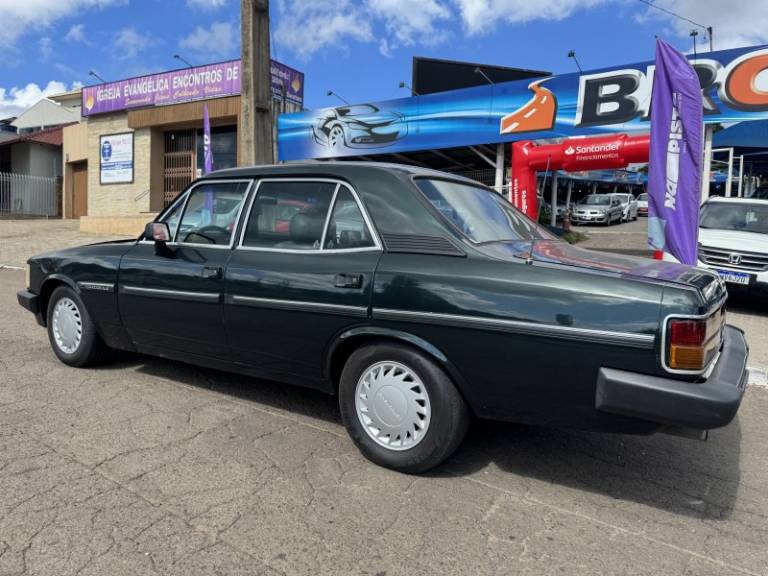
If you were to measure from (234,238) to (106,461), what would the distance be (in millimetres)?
1505

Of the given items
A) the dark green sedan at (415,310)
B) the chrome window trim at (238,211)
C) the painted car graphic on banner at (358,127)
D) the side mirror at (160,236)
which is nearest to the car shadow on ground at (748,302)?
the dark green sedan at (415,310)

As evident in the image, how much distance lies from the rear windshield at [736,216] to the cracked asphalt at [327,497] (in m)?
6.06

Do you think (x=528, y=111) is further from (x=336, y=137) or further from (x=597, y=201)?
(x=597, y=201)

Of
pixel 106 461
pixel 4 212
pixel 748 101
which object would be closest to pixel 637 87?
pixel 748 101

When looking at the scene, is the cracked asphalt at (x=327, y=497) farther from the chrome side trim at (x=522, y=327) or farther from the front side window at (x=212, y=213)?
the front side window at (x=212, y=213)

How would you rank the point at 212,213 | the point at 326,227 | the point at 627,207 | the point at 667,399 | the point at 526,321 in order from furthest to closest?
1. the point at 627,207
2. the point at 212,213
3. the point at 326,227
4. the point at 526,321
5. the point at 667,399

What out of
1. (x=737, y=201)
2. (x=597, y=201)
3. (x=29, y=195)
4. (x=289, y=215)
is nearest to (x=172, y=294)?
(x=289, y=215)

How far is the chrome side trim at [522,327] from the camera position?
8.32ft

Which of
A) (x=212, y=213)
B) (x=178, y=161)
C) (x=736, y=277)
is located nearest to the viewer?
(x=212, y=213)

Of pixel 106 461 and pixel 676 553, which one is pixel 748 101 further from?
pixel 106 461

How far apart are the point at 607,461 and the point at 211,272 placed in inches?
104

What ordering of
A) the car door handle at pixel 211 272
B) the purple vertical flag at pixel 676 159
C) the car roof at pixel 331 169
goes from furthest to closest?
1. the purple vertical flag at pixel 676 159
2. the car door handle at pixel 211 272
3. the car roof at pixel 331 169

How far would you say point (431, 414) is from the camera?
3.02 meters

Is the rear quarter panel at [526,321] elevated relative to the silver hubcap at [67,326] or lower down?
elevated
